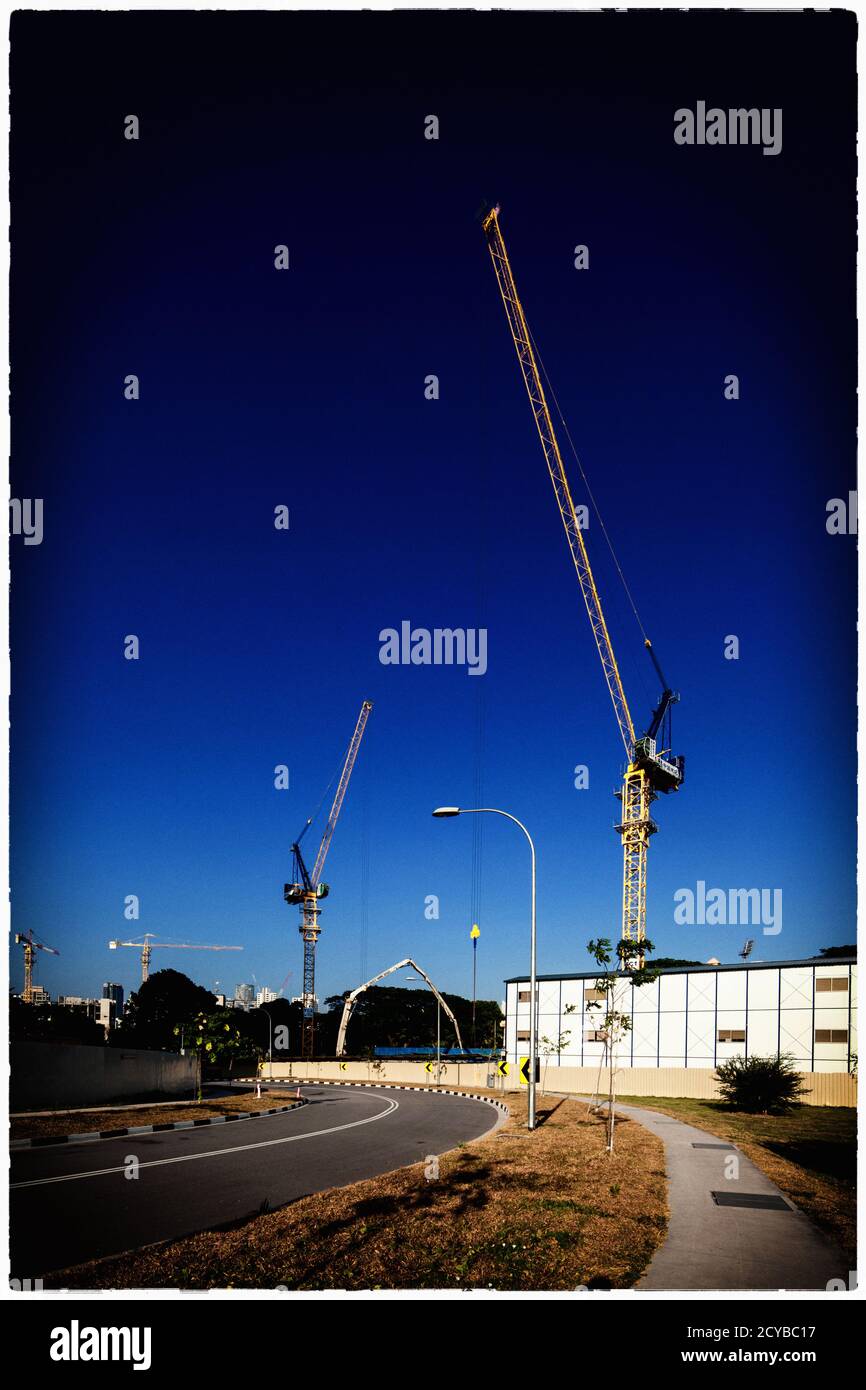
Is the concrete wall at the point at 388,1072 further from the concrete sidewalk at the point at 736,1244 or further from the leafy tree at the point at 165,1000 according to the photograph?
the concrete sidewalk at the point at 736,1244

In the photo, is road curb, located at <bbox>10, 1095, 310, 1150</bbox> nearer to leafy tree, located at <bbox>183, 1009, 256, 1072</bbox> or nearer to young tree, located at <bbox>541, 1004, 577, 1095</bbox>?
leafy tree, located at <bbox>183, 1009, 256, 1072</bbox>

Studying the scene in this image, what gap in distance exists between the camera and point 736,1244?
30.6 feet

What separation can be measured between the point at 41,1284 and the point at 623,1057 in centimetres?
4535

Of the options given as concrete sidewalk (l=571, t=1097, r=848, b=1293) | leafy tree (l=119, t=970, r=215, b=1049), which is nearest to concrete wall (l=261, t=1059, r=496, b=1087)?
leafy tree (l=119, t=970, r=215, b=1049)

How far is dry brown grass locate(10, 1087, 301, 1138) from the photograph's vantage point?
20.2 meters

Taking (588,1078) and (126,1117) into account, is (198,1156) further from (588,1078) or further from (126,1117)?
(588,1078)

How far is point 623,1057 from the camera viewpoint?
48.5 metres

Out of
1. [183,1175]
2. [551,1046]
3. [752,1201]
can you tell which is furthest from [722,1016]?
[183,1175]

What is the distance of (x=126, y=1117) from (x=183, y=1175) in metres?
11.8

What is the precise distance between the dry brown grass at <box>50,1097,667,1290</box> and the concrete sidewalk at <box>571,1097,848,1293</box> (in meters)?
0.26

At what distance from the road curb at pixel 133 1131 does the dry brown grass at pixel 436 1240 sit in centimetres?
891

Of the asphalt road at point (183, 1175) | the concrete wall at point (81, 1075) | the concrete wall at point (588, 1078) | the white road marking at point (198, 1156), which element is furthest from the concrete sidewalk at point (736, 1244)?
the concrete wall at point (588, 1078)

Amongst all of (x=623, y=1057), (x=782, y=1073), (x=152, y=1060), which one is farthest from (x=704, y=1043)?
(x=152, y=1060)

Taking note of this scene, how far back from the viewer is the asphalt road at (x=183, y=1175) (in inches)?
390
